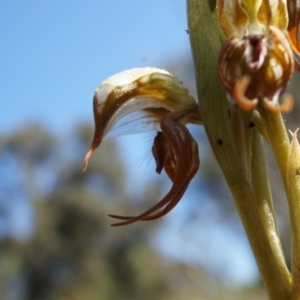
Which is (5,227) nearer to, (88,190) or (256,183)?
(88,190)

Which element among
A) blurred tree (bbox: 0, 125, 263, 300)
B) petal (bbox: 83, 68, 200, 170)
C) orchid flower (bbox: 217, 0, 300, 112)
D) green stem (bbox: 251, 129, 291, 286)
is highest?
orchid flower (bbox: 217, 0, 300, 112)

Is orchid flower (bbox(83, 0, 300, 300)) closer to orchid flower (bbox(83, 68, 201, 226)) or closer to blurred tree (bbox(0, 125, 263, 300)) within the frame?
orchid flower (bbox(83, 68, 201, 226))

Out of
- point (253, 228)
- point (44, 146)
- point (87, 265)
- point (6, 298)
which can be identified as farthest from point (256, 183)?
point (44, 146)

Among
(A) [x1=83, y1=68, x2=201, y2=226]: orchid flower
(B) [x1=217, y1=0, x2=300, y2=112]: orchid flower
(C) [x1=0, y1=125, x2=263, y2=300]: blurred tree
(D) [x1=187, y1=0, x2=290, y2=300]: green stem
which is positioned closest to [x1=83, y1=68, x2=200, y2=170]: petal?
(A) [x1=83, y1=68, x2=201, y2=226]: orchid flower

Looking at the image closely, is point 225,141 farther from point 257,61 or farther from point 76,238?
point 76,238

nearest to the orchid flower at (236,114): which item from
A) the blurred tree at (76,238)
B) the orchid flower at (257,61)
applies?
the orchid flower at (257,61)

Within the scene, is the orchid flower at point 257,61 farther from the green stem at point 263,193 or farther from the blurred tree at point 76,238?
the blurred tree at point 76,238

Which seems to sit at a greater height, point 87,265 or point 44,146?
point 44,146

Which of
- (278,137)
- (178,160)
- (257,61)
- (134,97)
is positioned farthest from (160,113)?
(257,61)
